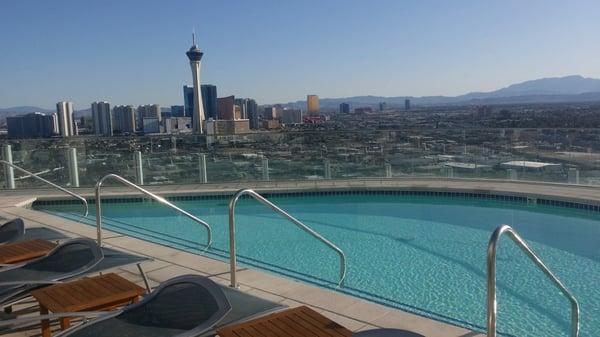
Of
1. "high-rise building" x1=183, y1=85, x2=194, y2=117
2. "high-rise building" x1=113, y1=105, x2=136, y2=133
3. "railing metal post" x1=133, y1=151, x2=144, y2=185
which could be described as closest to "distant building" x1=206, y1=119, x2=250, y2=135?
"railing metal post" x1=133, y1=151, x2=144, y2=185

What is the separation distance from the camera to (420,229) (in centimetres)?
896

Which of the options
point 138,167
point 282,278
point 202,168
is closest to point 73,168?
point 138,167

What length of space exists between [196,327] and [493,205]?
9353 millimetres

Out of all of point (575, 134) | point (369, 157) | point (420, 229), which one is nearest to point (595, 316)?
point (420, 229)

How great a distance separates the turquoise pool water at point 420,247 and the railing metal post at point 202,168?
112 centimetres

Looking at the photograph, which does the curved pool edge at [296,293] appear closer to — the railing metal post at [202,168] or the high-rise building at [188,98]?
the railing metal post at [202,168]

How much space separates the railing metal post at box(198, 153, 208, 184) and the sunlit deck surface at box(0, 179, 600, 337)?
0.24 meters

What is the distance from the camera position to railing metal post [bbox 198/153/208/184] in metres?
13.0

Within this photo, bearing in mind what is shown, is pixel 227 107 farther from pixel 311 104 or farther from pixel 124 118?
pixel 124 118

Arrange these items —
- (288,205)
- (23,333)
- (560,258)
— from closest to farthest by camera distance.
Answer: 1. (23,333)
2. (560,258)
3. (288,205)

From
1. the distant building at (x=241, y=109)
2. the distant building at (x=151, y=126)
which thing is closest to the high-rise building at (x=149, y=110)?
the distant building at (x=241, y=109)

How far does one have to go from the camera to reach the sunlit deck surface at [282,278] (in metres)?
3.82

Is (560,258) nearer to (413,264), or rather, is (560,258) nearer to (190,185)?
(413,264)

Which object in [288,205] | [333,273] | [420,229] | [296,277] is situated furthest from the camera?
[288,205]
